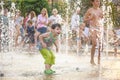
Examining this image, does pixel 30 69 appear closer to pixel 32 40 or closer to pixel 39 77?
pixel 39 77

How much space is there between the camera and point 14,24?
20.0 m

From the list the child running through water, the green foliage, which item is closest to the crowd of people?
the child running through water

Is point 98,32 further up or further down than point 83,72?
further up

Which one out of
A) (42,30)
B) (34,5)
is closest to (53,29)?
(42,30)

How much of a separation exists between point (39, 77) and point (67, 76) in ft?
1.77

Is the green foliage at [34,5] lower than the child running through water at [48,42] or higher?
higher

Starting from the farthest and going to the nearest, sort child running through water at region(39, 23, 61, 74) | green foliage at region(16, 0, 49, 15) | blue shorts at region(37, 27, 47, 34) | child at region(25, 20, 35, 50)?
green foliage at region(16, 0, 49, 15), child at region(25, 20, 35, 50), blue shorts at region(37, 27, 47, 34), child running through water at region(39, 23, 61, 74)

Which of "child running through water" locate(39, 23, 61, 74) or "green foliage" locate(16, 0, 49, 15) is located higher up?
"green foliage" locate(16, 0, 49, 15)

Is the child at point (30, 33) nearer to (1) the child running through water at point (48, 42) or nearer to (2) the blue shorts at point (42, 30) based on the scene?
(2) the blue shorts at point (42, 30)

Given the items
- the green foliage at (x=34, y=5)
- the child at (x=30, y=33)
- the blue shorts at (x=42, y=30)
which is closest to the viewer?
the blue shorts at (x=42, y=30)

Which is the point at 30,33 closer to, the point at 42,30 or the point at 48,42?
the point at 42,30

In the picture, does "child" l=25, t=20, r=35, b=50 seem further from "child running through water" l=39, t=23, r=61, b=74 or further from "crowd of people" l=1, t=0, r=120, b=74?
"child running through water" l=39, t=23, r=61, b=74

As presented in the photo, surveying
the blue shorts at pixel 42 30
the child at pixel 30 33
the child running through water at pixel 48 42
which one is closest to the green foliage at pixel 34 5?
the child at pixel 30 33

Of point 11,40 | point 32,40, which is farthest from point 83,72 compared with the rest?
point 11,40
